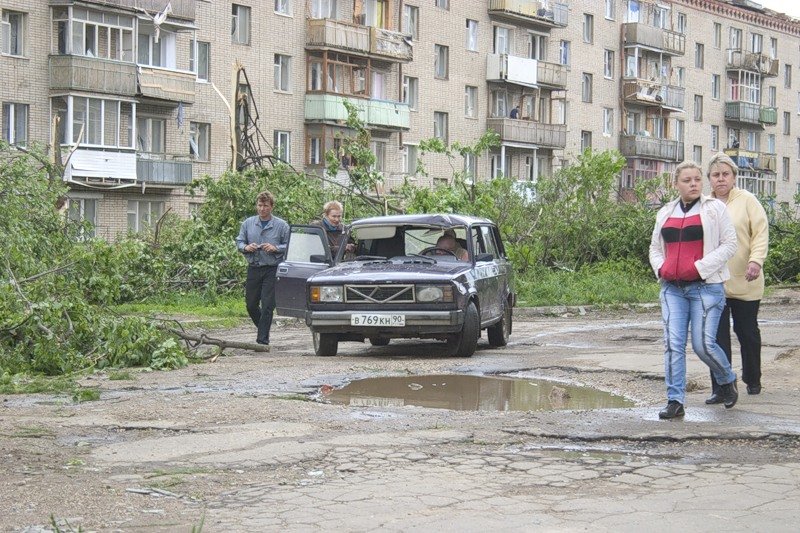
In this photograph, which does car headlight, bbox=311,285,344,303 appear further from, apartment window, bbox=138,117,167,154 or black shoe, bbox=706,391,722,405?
apartment window, bbox=138,117,167,154

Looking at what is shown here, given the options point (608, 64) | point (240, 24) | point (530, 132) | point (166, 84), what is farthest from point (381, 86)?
point (608, 64)

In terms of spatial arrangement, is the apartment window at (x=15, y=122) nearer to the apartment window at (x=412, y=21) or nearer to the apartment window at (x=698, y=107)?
the apartment window at (x=412, y=21)

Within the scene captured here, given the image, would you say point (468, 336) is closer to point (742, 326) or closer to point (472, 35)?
point (742, 326)

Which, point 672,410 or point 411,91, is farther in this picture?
point 411,91

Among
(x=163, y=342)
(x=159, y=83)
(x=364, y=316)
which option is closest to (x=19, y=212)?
(x=163, y=342)

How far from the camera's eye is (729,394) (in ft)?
31.7

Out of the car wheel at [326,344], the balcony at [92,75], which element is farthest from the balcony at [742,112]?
the car wheel at [326,344]

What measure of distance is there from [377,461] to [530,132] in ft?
184

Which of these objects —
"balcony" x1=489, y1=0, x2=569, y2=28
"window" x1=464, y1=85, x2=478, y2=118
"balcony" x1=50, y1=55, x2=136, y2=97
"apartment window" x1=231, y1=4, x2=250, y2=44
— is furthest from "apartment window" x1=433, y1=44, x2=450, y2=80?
"balcony" x1=50, y1=55, x2=136, y2=97

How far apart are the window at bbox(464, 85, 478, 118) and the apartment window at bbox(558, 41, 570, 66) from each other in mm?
7476

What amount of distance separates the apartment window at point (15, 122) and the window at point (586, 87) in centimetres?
3346

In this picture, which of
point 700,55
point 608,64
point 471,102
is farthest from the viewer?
point 700,55

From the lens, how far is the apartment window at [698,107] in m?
78.0

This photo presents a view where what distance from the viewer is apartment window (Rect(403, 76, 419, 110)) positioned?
56.5m
